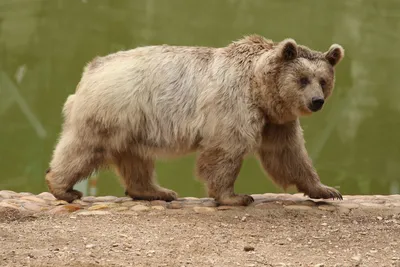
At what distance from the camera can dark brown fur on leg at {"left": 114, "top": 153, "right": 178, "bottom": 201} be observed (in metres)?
6.35

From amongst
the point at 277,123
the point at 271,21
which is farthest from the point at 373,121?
the point at 277,123

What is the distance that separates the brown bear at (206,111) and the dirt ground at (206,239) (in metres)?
0.54

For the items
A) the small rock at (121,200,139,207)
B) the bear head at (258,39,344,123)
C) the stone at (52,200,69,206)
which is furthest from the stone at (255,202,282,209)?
the stone at (52,200,69,206)

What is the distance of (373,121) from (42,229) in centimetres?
462

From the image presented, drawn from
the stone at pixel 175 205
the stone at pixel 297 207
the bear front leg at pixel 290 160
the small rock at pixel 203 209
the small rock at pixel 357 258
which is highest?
the bear front leg at pixel 290 160

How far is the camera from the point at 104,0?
27.6ft

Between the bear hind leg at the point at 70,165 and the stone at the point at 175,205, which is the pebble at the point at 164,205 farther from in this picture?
the bear hind leg at the point at 70,165

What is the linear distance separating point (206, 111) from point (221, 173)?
509mm

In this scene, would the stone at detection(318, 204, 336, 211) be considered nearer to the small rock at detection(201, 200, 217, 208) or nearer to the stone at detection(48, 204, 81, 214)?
the small rock at detection(201, 200, 217, 208)

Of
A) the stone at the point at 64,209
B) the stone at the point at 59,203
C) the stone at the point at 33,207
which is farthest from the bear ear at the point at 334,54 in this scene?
the stone at the point at 33,207

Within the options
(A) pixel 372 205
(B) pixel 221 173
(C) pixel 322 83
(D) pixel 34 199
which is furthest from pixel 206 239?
(D) pixel 34 199

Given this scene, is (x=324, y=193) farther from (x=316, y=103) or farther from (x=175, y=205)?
(x=175, y=205)

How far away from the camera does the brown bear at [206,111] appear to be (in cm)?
581

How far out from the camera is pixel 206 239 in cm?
480
